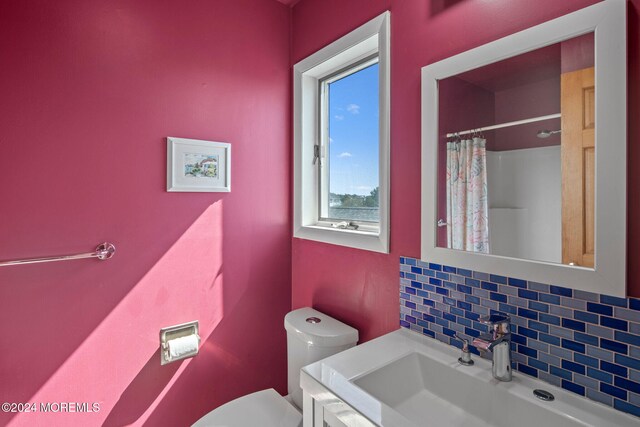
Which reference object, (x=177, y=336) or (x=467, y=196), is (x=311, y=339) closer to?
(x=177, y=336)

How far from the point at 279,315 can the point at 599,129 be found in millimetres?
1718

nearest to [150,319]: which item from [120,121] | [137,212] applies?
[137,212]

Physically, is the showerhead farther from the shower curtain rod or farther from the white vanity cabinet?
the white vanity cabinet

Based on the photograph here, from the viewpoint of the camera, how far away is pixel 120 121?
1.48m

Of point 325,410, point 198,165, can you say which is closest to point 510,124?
point 325,410

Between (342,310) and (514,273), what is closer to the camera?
(514,273)

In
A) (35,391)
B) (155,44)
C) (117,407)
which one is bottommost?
(117,407)

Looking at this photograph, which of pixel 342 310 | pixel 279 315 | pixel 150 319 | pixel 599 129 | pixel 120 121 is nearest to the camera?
pixel 599 129

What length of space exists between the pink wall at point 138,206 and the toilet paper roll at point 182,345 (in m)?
0.08

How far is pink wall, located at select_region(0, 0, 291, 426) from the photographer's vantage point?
1.31 m

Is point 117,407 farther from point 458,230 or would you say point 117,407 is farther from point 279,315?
point 458,230

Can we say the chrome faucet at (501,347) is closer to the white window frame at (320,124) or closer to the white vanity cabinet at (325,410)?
the white vanity cabinet at (325,410)

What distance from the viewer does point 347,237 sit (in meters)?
1.63

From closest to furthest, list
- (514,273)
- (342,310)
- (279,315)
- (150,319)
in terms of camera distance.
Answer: (514,273), (150,319), (342,310), (279,315)
